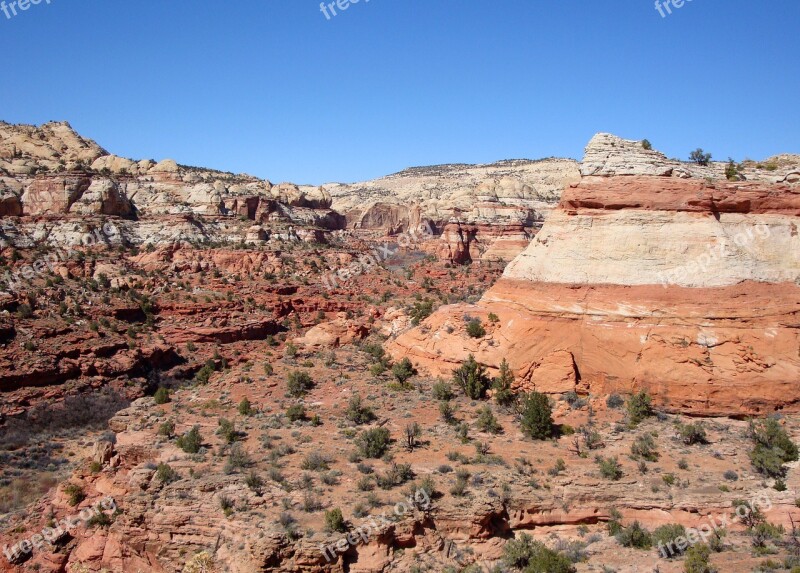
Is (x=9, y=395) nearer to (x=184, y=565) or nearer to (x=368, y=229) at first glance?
(x=184, y=565)

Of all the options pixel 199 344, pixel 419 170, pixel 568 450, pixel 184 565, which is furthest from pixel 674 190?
pixel 419 170

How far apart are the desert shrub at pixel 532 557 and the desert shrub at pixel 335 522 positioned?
4066 mm

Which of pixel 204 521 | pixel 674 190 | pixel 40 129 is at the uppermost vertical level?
pixel 40 129

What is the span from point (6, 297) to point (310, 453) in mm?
31289

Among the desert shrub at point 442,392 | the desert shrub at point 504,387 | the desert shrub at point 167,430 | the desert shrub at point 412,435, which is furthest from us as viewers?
the desert shrub at point 442,392

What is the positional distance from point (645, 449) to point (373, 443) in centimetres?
806

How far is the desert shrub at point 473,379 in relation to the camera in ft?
69.7

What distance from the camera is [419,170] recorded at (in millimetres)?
172625

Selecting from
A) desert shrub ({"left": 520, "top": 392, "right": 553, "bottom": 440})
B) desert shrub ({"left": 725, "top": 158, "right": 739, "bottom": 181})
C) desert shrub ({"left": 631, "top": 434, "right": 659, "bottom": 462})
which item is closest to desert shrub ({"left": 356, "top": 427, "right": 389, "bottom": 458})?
desert shrub ({"left": 520, "top": 392, "right": 553, "bottom": 440})

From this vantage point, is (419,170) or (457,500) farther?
(419,170)

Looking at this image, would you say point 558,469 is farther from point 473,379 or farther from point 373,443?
point 473,379

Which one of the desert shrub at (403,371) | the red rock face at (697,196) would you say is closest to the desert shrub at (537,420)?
the desert shrub at (403,371)

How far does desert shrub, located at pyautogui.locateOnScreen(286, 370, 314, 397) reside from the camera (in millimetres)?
22844

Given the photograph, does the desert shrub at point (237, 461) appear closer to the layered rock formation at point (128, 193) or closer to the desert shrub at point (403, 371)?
the desert shrub at point (403, 371)
